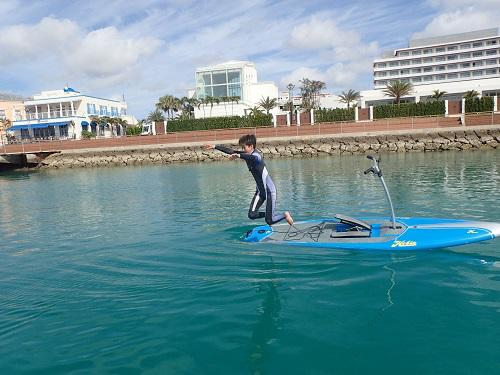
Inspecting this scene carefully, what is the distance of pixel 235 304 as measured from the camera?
257 inches

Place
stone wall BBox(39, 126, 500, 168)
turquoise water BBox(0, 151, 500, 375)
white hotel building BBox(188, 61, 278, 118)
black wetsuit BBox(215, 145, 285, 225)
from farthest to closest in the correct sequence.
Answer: white hotel building BBox(188, 61, 278, 118) < stone wall BBox(39, 126, 500, 168) < black wetsuit BBox(215, 145, 285, 225) < turquoise water BBox(0, 151, 500, 375)

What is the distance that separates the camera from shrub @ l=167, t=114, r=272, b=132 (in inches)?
2109

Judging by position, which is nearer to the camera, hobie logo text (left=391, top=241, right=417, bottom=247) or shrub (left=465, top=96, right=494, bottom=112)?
hobie logo text (left=391, top=241, right=417, bottom=247)

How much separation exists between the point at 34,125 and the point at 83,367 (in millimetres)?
76531

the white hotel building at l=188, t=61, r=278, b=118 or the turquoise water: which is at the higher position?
the white hotel building at l=188, t=61, r=278, b=118

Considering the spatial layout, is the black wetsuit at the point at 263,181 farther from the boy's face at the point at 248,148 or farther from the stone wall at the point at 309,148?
the stone wall at the point at 309,148

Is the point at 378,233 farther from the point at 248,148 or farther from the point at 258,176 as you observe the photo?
the point at 248,148

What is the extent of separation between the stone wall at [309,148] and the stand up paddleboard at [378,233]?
33.0 meters

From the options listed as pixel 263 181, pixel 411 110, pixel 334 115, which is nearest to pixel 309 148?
pixel 334 115

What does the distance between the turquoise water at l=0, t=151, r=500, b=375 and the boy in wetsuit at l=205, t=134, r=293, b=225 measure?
0.84m

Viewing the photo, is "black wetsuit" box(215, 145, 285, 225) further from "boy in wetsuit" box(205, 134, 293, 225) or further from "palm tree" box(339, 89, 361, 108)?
"palm tree" box(339, 89, 361, 108)

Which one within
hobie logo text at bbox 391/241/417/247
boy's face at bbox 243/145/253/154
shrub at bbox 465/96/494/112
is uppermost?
shrub at bbox 465/96/494/112

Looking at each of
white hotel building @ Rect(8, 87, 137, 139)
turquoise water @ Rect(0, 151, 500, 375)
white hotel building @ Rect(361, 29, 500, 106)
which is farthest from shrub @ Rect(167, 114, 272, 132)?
white hotel building @ Rect(361, 29, 500, 106)

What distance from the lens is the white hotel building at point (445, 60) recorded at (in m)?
103
